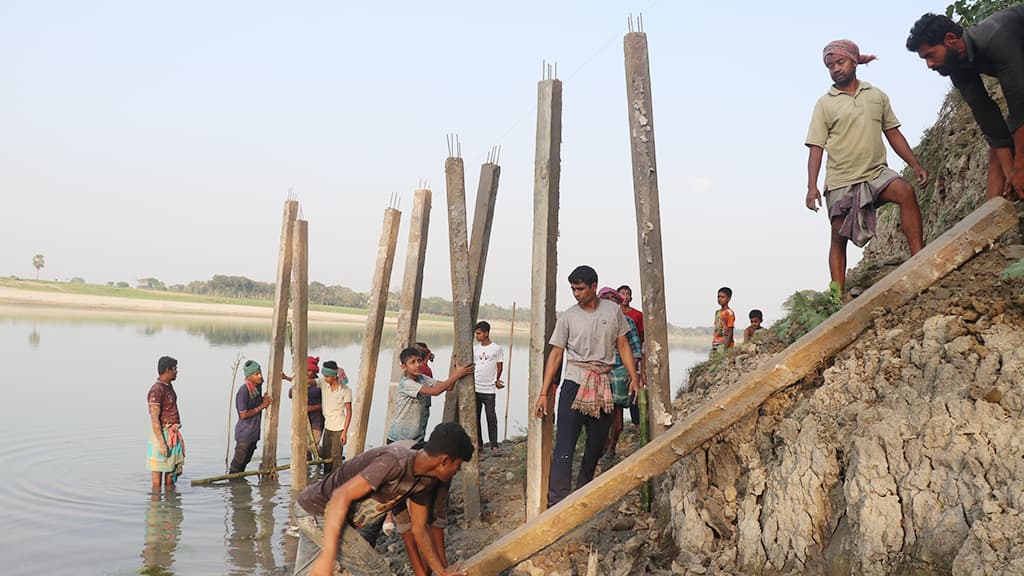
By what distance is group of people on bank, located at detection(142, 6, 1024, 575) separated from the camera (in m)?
4.14

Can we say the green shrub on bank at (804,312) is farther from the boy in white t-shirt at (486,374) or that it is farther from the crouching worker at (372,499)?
the boy in white t-shirt at (486,374)

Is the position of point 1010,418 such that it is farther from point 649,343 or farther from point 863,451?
point 649,343

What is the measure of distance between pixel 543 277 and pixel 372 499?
7.60ft

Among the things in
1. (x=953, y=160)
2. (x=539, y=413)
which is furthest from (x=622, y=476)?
(x=953, y=160)

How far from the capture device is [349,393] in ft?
34.4

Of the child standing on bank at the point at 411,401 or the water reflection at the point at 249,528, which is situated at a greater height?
the child standing on bank at the point at 411,401

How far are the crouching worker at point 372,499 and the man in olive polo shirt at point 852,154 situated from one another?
8.80 ft

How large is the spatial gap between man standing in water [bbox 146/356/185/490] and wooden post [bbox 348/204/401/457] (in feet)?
6.84

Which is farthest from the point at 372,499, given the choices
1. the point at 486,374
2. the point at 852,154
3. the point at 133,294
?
the point at 133,294

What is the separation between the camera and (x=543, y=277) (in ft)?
19.7

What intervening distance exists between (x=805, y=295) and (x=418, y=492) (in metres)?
2.81

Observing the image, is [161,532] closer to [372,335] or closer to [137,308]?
[372,335]

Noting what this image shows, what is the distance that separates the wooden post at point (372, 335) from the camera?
8562 millimetres

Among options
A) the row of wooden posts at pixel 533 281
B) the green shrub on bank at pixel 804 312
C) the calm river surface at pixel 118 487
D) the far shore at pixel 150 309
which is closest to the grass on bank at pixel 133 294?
the far shore at pixel 150 309
